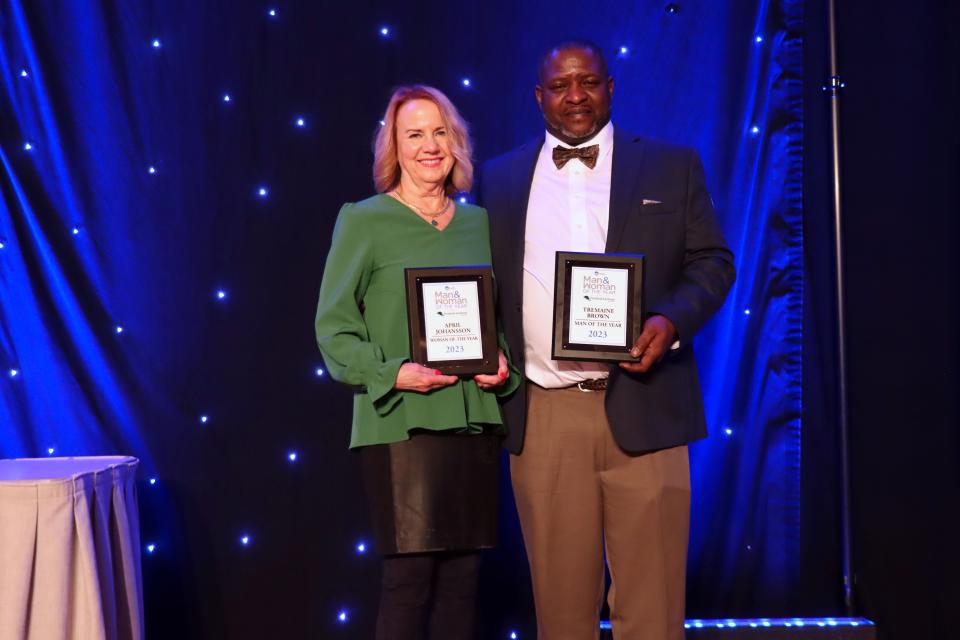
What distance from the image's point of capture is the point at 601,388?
7.79 ft

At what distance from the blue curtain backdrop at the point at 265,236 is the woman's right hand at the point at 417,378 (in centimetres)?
91

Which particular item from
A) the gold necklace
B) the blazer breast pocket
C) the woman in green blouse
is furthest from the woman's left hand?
the blazer breast pocket

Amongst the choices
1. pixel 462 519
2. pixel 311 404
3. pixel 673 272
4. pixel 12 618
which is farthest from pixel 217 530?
pixel 673 272

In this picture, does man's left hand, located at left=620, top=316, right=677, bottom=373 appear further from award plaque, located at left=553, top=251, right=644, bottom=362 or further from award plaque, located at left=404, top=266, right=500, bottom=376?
award plaque, located at left=404, top=266, right=500, bottom=376

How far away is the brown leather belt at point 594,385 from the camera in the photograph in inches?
93.4

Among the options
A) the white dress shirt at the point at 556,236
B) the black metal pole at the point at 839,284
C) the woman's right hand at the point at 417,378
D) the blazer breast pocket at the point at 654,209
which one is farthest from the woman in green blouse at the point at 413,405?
the black metal pole at the point at 839,284

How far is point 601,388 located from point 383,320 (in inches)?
22.1

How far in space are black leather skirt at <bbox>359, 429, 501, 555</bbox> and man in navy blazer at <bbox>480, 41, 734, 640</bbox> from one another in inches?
6.9

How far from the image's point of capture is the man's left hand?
2203 mm

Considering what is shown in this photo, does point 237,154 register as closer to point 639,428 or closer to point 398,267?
point 398,267

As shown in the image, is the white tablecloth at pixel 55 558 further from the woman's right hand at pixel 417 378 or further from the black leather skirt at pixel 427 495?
the woman's right hand at pixel 417 378

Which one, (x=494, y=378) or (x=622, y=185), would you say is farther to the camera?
(x=622, y=185)

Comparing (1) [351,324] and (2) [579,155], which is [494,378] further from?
(2) [579,155]

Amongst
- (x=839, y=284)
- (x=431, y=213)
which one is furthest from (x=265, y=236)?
(x=839, y=284)
